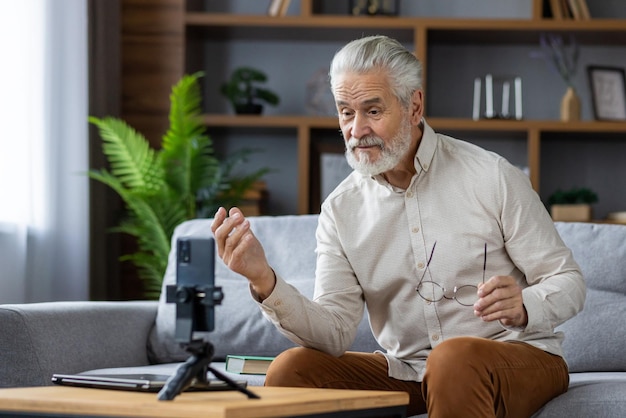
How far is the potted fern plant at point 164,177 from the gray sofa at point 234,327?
2.67 feet

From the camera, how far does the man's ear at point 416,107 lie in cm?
230

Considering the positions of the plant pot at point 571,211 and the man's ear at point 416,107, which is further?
the plant pot at point 571,211

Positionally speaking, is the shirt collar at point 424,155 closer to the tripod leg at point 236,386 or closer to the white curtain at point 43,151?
the tripod leg at point 236,386

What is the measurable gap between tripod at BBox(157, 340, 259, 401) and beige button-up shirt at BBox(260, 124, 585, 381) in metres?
0.41

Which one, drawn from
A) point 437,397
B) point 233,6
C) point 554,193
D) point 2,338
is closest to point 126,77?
point 233,6

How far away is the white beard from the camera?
2.21 m

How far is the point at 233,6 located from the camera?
4562 mm

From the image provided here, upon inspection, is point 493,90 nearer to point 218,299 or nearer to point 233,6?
point 233,6

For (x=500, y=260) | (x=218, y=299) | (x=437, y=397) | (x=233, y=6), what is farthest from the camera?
(x=233, y=6)

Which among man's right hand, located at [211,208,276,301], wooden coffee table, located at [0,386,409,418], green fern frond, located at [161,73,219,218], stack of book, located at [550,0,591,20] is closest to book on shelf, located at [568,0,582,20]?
stack of book, located at [550,0,591,20]

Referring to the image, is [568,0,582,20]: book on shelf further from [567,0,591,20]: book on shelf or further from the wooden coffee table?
the wooden coffee table

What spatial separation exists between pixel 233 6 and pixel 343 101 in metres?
2.47

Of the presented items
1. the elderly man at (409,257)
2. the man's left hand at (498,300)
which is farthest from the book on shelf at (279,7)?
the man's left hand at (498,300)

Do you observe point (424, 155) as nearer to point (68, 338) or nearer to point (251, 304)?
point (251, 304)
